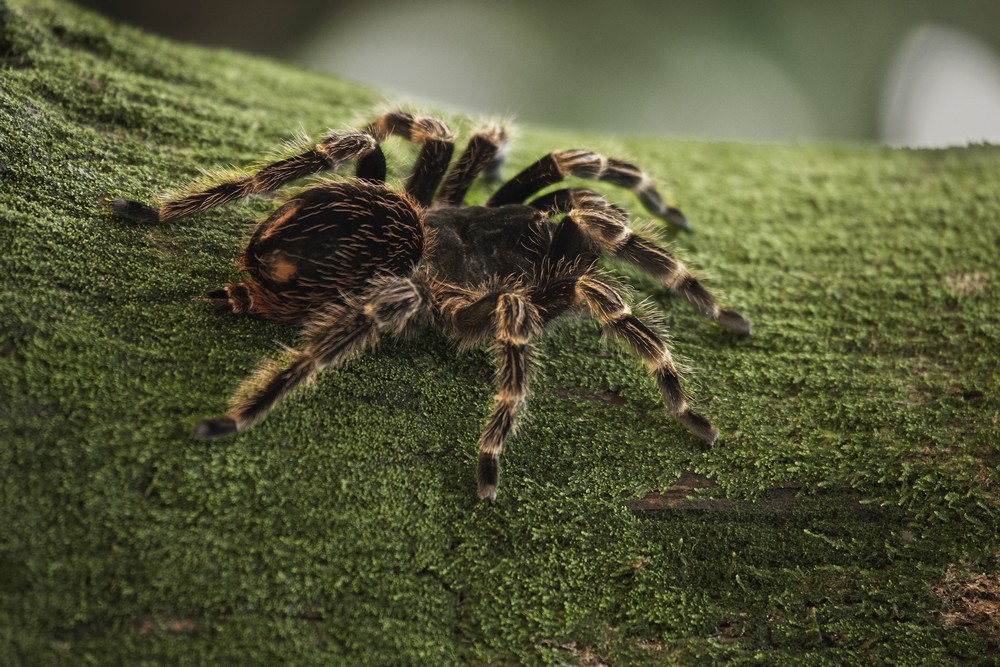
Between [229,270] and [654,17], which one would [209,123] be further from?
[654,17]

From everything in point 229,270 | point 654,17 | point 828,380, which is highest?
point 654,17

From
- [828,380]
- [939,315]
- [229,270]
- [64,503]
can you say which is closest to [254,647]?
[64,503]

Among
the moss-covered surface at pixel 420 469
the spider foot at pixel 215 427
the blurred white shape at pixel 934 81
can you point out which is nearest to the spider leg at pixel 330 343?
the spider foot at pixel 215 427

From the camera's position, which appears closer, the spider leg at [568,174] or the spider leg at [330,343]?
the spider leg at [330,343]

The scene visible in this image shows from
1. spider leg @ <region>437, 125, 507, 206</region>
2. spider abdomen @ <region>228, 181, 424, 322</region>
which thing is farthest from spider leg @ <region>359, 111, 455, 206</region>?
spider abdomen @ <region>228, 181, 424, 322</region>

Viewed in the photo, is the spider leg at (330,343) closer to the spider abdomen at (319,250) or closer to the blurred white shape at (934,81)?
the spider abdomen at (319,250)

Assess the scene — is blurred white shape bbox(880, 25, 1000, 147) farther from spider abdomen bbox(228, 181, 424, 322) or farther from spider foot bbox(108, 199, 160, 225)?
spider foot bbox(108, 199, 160, 225)

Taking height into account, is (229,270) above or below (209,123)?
below
